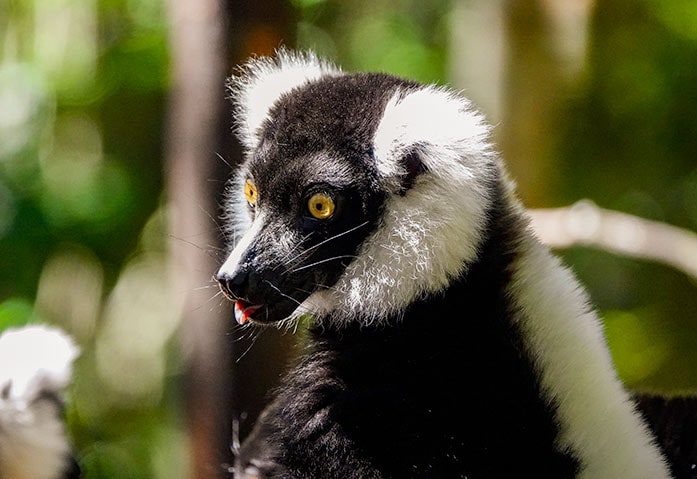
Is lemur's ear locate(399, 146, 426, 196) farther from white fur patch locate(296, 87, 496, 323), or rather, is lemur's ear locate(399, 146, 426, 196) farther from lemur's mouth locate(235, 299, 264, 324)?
lemur's mouth locate(235, 299, 264, 324)

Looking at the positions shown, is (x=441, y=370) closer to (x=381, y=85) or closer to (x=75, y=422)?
(x=381, y=85)

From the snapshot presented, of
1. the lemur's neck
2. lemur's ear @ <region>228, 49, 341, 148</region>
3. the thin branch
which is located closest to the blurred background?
the thin branch

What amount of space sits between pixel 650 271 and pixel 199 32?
6287 mm

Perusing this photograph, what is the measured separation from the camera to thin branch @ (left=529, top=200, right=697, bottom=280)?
15.2ft

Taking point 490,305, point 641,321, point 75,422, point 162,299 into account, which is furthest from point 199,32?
point 641,321

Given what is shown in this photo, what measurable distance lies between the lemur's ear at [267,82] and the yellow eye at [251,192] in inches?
10.4

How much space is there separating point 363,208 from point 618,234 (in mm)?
2530

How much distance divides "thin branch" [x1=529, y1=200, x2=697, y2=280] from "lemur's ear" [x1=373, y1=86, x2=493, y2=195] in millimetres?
2112

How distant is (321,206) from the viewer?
255cm

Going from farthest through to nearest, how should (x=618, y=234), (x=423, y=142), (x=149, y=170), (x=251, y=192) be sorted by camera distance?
(x=149, y=170) → (x=618, y=234) → (x=251, y=192) → (x=423, y=142)

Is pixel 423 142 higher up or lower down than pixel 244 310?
higher up

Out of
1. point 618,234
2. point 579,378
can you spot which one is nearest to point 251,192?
point 579,378

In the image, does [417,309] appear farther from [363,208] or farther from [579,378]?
[579,378]

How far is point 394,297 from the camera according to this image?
248 centimetres
